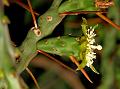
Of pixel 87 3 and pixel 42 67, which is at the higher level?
pixel 87 3

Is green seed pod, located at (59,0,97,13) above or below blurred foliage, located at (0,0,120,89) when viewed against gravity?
above

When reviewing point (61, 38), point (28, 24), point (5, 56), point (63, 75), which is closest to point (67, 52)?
point (61, 38)

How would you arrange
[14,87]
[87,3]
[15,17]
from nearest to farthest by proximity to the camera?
[14,87], [87,3], [15,17]

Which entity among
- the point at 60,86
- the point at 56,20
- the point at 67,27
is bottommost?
the point at 60,86

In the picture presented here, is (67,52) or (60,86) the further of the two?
(60,86)

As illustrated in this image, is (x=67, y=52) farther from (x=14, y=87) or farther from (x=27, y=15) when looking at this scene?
(x=27, y=15)

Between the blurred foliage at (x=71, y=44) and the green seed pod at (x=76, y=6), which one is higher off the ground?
the green seed pod at (x=76, y=6)

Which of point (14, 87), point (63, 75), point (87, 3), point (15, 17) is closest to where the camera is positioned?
point (14, 87)

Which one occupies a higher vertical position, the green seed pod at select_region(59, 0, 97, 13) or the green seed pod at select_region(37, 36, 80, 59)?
the green seed pod at select_region(59, 0, 97, 13)

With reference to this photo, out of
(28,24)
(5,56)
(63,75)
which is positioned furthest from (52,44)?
(63,75)
